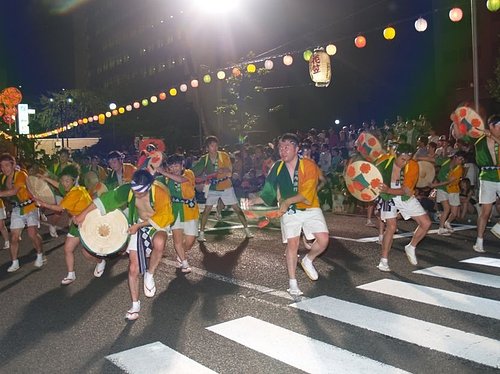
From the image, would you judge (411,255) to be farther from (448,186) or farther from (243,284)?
(448,186)

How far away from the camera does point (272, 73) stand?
3575 cm

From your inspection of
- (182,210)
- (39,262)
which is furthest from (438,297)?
(39,262)

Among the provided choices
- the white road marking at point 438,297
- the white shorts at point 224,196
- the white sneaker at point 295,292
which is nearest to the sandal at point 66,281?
the white sneaker at point 295,292

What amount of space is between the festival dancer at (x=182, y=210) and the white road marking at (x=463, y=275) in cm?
332

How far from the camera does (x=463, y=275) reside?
7164mm

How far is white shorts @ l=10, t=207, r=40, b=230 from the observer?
28.5 feet

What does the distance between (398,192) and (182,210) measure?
124 inches

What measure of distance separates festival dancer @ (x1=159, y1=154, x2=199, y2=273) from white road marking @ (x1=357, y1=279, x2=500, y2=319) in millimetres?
2795

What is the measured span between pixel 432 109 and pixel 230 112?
526 inches

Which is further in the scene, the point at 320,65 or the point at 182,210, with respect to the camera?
the point at 320,65

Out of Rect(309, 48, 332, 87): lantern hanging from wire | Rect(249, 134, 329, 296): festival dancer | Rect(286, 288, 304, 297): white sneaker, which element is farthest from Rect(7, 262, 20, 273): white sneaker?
Rect(309, 48, 332, 87): lantern hanging from wire

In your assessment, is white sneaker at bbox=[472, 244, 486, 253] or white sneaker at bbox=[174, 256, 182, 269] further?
white sneaker at bbox=[472, 244, 486, 253]

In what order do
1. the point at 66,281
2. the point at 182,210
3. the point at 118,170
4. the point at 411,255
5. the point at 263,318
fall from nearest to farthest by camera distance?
1. the point at 263,318
2. the point at 66,281
3. the point at 411,255
4. the point at 182,210
5. the point at 118,170

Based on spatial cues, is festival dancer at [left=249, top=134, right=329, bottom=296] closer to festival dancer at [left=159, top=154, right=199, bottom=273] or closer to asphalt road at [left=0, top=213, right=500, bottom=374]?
asphalt road at [left=0, top=213, right=500, bottom=374]
